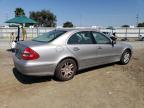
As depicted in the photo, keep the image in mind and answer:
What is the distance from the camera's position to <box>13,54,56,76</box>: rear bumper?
6352mm

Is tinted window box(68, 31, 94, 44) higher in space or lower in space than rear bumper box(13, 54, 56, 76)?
higher

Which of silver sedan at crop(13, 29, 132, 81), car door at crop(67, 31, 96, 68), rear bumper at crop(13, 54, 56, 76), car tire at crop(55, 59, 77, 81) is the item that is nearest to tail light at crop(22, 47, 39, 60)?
silver sedan at crop(13, 29, 132, 81)

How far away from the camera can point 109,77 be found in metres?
7.30

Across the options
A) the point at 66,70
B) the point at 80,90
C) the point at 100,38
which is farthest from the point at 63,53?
the point at 100,38

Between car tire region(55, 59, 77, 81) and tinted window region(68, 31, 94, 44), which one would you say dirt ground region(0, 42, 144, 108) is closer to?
car tire region(55, 59, 77, 81)

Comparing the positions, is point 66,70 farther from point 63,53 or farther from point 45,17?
point 45,17

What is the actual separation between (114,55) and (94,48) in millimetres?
1170

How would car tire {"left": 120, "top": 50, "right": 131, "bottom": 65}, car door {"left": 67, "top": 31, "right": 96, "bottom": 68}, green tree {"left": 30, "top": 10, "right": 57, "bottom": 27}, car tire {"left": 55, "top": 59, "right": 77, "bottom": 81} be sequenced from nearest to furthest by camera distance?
car tire {"left": 55, "top": 59, "right": 77, "bottom": 81} < car door {"left": 67, "top": 31, "right": 96, "bottom": 68} < car tire {"left": 120, "top": 50, "right": 131, "bottom": 65} < green tree {"left": 30, "top": 10, "right": 57, "bottom": 27}

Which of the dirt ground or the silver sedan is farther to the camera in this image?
the silver sedan

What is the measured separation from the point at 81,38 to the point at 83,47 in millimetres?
304

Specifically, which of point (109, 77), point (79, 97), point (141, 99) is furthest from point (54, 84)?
point (141, 99)

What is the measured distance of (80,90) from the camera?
613 cm

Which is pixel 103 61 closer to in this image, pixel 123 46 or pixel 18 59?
pixel 123 46

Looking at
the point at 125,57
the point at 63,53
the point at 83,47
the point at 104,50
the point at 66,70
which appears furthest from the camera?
the point at 125,57
